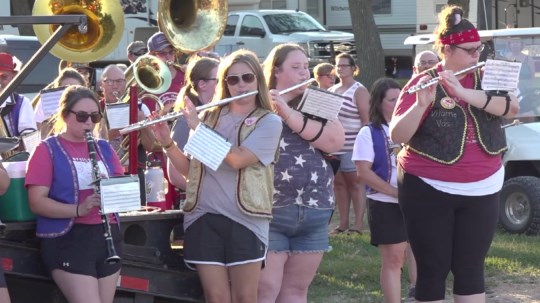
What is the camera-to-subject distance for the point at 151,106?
27.2 feet

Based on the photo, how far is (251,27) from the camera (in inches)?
869

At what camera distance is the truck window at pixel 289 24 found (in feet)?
72.1

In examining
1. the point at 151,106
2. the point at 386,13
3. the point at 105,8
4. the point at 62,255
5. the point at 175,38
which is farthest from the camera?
the point at 386,13

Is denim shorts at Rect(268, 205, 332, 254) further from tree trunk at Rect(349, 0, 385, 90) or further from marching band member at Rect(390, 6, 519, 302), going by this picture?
tree trunk at Rect(349, 0, 385, 90)

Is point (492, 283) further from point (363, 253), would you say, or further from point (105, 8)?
point (105, 8)

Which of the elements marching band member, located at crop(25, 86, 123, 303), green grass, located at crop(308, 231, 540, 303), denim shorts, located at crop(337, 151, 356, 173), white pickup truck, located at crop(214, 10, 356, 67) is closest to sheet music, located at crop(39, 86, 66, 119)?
marching band member, located at crop(25, 86, 123, 303)

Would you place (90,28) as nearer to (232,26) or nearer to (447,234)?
(447,234)

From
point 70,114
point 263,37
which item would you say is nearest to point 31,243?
point 70,114

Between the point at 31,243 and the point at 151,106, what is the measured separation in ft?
9.16

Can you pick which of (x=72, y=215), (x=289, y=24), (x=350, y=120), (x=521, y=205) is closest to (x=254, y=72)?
(x=72, y=215)

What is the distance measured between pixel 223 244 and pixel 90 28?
183cm

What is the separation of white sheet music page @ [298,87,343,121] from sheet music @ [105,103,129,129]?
1034 mm

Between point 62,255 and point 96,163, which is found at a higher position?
point 96,163

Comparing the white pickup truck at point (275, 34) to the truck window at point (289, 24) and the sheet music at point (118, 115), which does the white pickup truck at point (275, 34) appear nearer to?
the truck window at point (289, 24)
